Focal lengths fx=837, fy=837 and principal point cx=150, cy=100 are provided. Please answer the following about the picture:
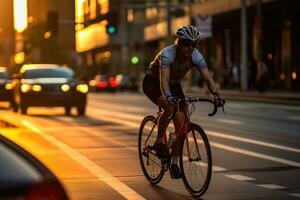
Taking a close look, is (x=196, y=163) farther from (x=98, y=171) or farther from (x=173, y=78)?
(x=98, y=171)

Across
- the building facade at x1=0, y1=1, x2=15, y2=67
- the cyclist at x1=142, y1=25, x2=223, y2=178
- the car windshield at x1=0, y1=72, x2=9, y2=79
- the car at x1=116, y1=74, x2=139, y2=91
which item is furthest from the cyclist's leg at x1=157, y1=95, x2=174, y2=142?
the building facade at x1=0, y1=1, x2=15, y2=67

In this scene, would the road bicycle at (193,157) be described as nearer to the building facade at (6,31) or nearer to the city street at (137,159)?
the city street at (137,159)

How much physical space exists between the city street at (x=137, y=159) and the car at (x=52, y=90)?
124 inches

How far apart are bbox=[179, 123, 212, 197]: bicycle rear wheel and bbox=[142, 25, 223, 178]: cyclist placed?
110 mm

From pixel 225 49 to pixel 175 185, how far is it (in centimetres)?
5039

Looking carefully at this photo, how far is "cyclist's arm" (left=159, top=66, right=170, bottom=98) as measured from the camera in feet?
27.3

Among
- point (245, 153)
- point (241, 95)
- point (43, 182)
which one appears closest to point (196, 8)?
point (241, 95)

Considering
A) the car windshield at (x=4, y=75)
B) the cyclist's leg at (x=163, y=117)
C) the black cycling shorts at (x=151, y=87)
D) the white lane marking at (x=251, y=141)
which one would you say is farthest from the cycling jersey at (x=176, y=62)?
the car windshield at (x=4, y=75)

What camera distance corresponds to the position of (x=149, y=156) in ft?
31.6

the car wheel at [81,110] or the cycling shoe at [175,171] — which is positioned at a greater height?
the cycling shoe at [175,171]

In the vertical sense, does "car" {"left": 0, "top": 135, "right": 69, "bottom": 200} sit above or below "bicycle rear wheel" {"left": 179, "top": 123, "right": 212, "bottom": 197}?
above

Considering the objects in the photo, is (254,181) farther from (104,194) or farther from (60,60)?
(60,60)

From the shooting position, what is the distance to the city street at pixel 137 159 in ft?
29.5

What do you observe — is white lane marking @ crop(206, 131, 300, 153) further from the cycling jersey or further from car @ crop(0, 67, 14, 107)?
car @ crop(0, 67, 14, 107)
